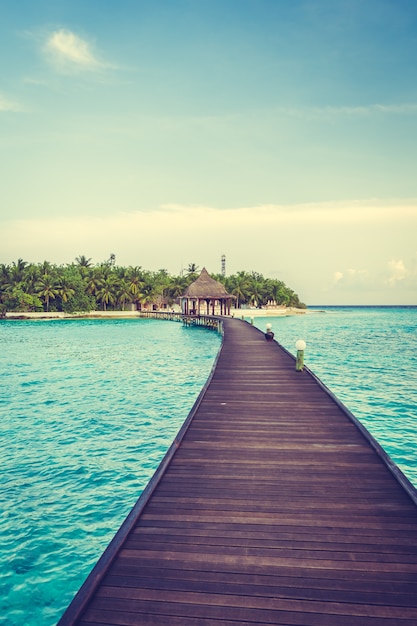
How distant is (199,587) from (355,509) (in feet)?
7.23

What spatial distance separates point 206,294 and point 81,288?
26.7m

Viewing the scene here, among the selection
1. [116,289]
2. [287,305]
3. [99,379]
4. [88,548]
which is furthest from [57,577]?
[287,305]

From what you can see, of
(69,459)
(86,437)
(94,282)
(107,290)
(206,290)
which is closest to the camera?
(69,459)

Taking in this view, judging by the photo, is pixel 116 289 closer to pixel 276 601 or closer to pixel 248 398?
pixel 248 398

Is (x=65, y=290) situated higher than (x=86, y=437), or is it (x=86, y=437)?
(x=65, y=290)

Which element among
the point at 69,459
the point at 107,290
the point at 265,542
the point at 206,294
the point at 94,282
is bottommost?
the point at 69,459

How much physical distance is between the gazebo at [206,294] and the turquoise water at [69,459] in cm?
3071

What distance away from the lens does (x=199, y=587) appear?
3.51 meters

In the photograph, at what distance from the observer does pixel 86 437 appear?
36.5 feet

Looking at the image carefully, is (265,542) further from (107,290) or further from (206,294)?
(107,290)

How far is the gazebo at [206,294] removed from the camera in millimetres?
53750

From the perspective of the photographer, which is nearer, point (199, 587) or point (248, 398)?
A: point (199, 587)

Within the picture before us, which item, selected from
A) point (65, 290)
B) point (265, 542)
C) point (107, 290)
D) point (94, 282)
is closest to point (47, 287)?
point (65, 290)

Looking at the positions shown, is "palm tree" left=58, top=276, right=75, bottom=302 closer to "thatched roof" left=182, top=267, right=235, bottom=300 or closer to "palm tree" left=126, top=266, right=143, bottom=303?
"palm tree" left=126, top=266, right=143, bottom=303
